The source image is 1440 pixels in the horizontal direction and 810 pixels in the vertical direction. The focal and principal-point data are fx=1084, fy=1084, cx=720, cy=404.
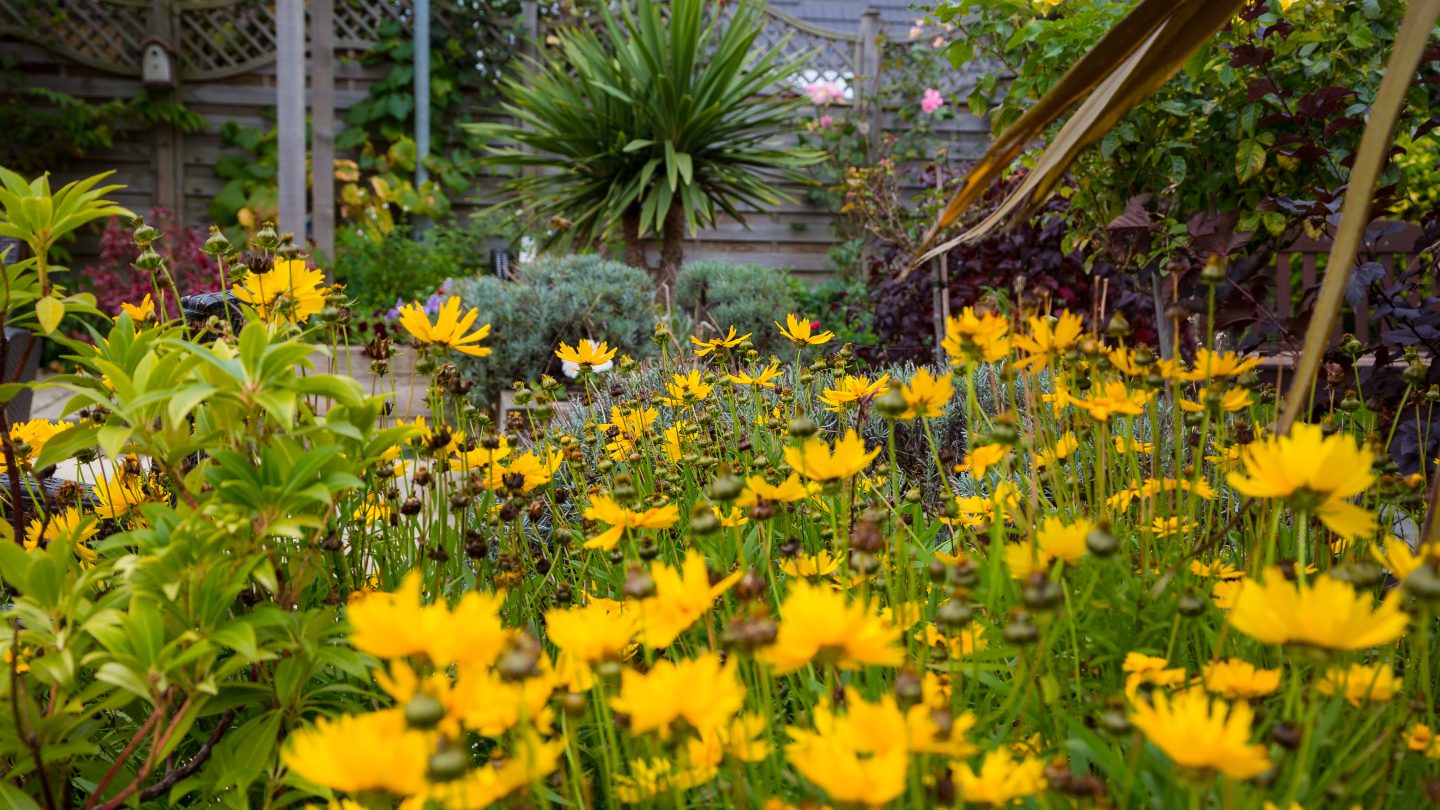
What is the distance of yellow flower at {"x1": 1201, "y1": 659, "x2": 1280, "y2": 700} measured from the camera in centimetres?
66

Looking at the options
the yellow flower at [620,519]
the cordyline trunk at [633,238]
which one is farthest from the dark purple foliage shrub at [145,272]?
the yellow flower at [620,519]

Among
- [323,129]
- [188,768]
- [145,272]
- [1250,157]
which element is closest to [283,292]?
[188,768]

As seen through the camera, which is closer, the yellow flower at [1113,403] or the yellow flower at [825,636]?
the yellow flower at [825,636]

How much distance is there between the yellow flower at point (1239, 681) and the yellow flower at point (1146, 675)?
2 centimetres

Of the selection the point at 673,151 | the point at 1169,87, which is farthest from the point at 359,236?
the point at 1169,87

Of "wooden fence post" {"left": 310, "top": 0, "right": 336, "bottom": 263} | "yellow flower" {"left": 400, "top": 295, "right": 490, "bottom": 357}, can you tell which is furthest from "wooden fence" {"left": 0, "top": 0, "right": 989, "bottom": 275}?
"yellow flower" {"left": 400, "top": 295, "right": 490, "bottom": 357}

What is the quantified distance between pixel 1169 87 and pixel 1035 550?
195 cm

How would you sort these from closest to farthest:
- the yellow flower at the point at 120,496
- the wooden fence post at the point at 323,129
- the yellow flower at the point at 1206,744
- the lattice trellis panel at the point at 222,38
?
the yellow flower at the point at 1206,744 → the yellow flower at the point at 120,496 → the wooden fence post at the point at 323,129 → the lattice trellis panel at the point at 222,38

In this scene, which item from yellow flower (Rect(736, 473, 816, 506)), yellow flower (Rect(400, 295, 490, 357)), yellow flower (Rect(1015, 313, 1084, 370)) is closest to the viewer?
yellow flower (Rect(736, 473, 816, 506))

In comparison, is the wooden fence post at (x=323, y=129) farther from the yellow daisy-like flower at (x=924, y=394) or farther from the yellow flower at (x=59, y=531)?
the yellow daisy-like flower at (x=924, y=394)

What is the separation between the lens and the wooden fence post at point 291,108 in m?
5.01

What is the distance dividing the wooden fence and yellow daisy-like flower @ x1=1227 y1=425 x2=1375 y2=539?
6445 mm

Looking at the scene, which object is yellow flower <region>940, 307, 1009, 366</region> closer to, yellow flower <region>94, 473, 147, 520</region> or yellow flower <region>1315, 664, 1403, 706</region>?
yellow flower <region>1315, 664, 1403, 706</region>

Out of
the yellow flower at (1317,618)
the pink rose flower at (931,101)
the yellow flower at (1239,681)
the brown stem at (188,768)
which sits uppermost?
the pink rose flower at (931,101)
